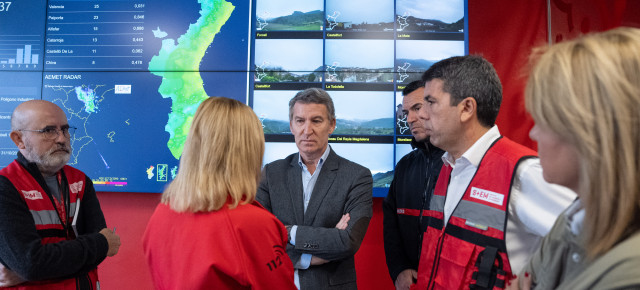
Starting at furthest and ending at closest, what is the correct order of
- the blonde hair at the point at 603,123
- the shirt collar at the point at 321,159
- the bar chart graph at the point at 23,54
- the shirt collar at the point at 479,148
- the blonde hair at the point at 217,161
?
the bar chart graph at the point at 23,54, the shirt collar at the point at 321,159, the shirt collar at the point at 479,148, the blonde hair at the point at 217,161, the blonde hair at the point at 603,123

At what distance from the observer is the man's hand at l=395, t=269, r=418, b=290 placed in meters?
2.08

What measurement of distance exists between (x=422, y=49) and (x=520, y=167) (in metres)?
1.89

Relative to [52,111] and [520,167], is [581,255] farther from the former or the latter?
[52,111]

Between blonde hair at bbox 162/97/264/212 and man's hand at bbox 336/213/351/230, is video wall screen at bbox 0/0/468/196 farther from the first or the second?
blonde hair at bbox 162/97/264/212

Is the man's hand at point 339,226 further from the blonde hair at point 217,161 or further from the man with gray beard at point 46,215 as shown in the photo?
the man with gray beard at point 46,215

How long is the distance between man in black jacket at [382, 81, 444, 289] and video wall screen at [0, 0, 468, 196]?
1.83ft

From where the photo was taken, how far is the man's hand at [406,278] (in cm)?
208

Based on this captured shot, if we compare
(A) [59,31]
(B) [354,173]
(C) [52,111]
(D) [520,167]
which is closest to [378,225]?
(B) [354,173]

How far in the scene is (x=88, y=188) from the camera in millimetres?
2164

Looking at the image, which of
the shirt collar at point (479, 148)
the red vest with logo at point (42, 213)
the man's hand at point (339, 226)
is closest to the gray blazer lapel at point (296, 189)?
the man's hand at point (339, 226)

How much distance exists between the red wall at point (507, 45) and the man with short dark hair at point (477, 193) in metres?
1.51

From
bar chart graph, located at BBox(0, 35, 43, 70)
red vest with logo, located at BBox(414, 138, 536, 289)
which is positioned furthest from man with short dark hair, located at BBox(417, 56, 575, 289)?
bar chart graph, located at BBox(0, 35, 43, 70)

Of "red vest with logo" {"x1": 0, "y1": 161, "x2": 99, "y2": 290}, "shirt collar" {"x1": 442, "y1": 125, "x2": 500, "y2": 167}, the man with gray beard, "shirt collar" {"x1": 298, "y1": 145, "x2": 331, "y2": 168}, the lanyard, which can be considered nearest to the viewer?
"shirt collar" {"x1": 442, "y1": 125, "x2": 500, "y2": 167}

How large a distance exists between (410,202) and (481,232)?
37.0 inches
